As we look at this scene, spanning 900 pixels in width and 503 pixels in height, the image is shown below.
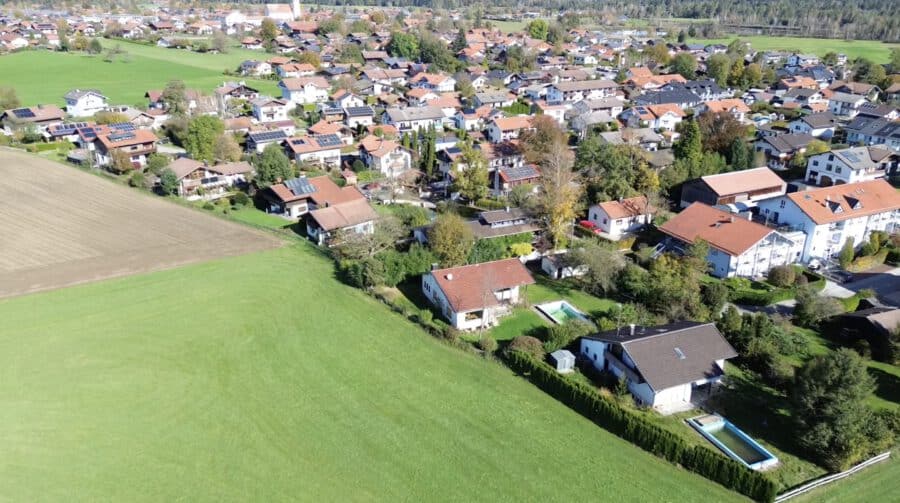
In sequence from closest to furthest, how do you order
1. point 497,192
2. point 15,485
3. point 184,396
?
point 15,485 → point 184,396 → point 497,192

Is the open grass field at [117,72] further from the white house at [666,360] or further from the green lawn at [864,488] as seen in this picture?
the green lawn at [864,488]

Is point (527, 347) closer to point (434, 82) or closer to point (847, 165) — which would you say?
point (847, 165)

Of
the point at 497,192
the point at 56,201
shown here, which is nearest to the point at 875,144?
the point at 497,192

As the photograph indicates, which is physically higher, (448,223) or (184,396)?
(448,223)

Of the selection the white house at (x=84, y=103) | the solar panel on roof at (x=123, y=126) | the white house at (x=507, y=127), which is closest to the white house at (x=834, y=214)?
the white house at (x=507, y=127)

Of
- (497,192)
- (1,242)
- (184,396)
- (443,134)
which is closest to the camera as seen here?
(184,396)

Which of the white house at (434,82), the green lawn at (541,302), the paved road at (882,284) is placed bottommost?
the paved road at (882,284)

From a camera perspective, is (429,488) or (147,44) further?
(147,44)

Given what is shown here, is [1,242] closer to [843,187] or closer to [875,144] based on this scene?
[843,187]
